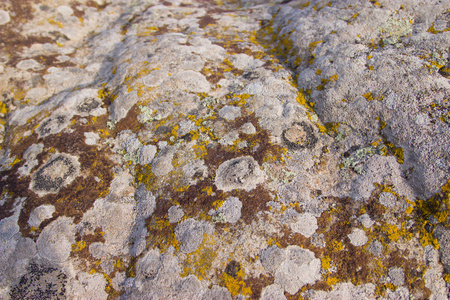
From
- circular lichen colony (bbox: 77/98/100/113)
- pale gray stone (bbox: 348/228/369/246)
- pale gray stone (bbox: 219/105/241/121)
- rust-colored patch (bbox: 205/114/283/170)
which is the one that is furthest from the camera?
circular lichen colony (bbox: 77/98/100/113)

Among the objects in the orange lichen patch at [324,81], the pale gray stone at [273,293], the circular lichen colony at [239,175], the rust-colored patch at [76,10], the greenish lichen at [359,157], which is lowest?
the pale gray stone at [273,293]

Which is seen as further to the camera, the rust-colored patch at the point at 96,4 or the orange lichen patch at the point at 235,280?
the rust-colored patch at the point at 96,4

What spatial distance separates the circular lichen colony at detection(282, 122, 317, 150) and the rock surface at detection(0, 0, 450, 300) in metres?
0.03

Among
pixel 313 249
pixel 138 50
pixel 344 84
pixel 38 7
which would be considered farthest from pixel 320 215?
pixel 38 7

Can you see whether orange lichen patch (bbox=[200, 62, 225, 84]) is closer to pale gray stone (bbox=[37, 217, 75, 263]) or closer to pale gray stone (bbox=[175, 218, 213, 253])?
pale gray stone (bbox=[175, 218, 213, 253])

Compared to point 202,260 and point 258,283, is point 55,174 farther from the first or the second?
point 258,283

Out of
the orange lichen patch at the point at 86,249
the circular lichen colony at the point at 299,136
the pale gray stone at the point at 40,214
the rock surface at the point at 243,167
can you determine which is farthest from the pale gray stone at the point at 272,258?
the pale gray stone at the point at 40,214

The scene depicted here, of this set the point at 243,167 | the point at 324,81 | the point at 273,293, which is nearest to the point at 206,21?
the point at 324,81

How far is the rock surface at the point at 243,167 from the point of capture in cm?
318

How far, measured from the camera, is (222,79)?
18.0 feet

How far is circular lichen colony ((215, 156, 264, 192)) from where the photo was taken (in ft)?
12.4

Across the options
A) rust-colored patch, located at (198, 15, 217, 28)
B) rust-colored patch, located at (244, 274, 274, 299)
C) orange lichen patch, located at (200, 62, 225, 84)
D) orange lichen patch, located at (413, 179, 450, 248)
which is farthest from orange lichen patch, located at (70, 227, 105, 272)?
rust-colored patch, located at (198, 15, 217, 28)

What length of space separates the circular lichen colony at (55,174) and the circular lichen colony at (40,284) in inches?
46.6

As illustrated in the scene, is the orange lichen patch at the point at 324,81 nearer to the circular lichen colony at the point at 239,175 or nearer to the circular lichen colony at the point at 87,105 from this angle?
the circular lichen colony at the point at 239,175
